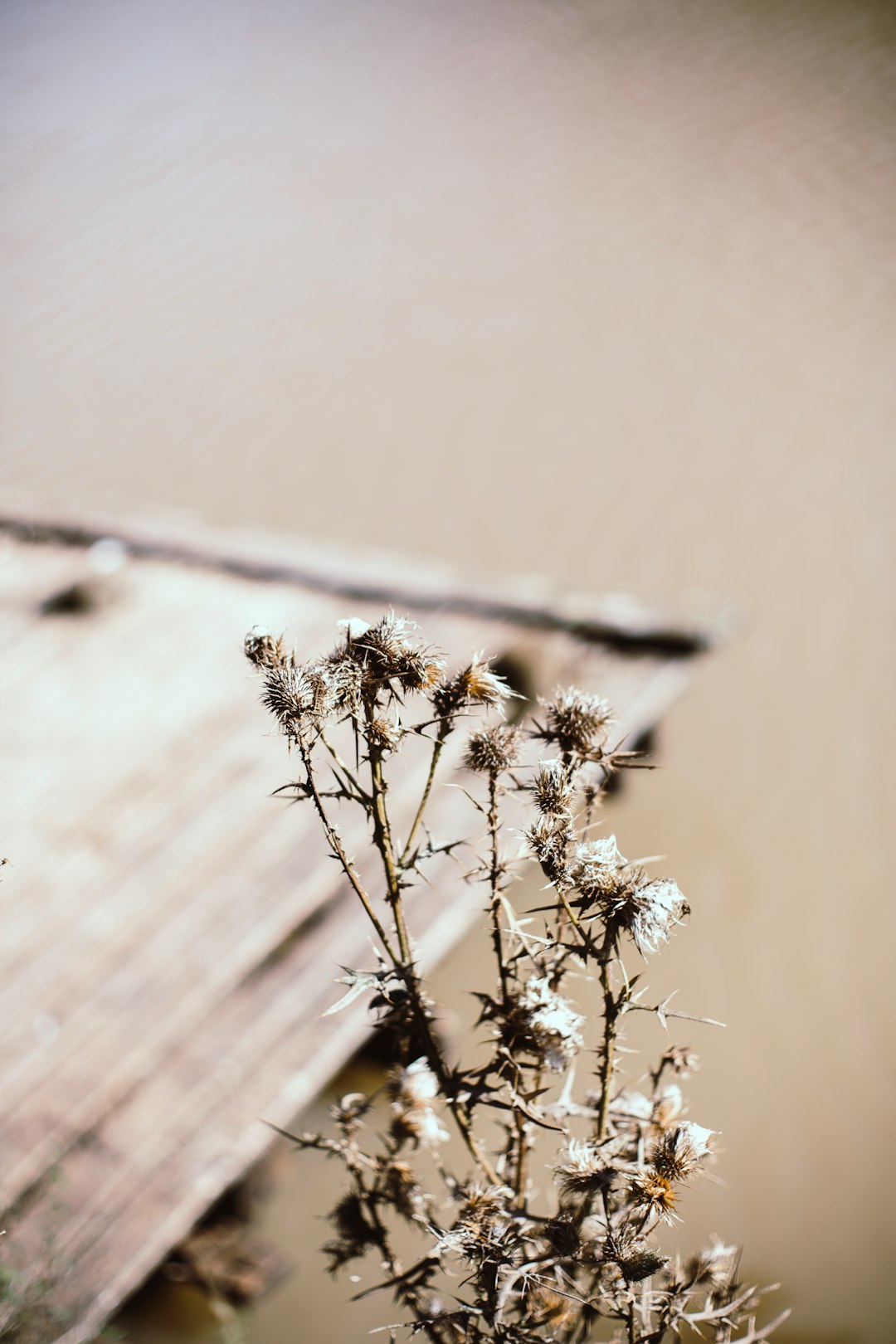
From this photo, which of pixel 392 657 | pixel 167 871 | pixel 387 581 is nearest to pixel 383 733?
pixel 392 657

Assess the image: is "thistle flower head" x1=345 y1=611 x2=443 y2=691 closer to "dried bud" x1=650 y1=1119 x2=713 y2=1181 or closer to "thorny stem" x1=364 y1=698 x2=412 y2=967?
"thorny stem" x1=364 y1=698 x2=412 y2=967

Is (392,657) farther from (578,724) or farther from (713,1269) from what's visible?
(713,1269)

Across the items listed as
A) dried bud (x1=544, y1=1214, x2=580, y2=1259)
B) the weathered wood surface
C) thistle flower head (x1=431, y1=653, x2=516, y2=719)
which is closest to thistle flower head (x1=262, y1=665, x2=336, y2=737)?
thistle flower head (x1=431, y1=653, x2=516, y2=719)

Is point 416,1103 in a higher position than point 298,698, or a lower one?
lower

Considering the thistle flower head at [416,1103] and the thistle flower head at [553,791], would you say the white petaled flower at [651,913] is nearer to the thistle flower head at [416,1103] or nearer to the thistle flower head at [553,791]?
the thistle flower head at [553,791]

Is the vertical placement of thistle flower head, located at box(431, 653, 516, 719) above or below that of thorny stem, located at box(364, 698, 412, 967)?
above

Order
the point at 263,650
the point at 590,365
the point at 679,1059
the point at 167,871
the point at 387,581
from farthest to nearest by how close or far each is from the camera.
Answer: the point at 590,365 < the point at 387,581 < the point at 167,871 < the point at 679,1059 < the point at 263,650
